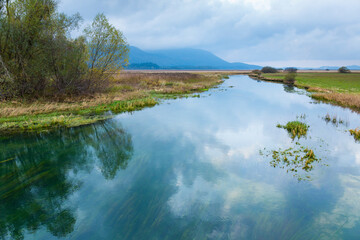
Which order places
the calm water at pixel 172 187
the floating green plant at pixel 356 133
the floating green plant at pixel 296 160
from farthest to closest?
the floating green plant at pixel 356 133 → the floating green plant at pixel 296 160 → the calm water at pixel 172 187

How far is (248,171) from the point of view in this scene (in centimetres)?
1007

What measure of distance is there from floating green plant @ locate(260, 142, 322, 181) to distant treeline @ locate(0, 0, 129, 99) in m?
21.5

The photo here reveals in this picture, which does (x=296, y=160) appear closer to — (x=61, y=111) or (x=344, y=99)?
(x=61, y=111)

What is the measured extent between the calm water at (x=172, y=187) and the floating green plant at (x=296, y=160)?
28 centimetres

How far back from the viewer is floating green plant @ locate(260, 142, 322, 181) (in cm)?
988

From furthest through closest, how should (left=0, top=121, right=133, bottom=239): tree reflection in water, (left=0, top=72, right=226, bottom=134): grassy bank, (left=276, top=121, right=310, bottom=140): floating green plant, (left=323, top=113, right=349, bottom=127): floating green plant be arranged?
(left=323, top=113, right=349, bottom=127): floating green plant
(left=0, top=72, right=226, bottom=134): grassy bank
(left=276, top=121, right=310, bottom=140): floating green plant
(left=0, top=121, right=133, bottom=239): tree reflection in water

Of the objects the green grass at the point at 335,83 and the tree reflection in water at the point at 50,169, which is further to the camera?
the green grass at the point at 335,83

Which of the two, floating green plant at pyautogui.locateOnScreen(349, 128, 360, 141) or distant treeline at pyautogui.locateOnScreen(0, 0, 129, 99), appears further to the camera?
distant treeline at pyautogui.locateOnScreen(0, 0, 129, 99)

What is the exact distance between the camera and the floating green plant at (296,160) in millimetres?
9875

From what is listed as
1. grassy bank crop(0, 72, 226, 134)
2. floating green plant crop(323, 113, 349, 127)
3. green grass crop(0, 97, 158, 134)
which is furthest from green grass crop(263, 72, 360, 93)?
green grass crop(0, 97, 158, 134)

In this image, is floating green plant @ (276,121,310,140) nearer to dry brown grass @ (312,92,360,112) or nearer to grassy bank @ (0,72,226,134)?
dry brown grass @ (312,92,360,112)

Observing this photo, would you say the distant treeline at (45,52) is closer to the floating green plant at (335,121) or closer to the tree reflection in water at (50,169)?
the tree reflection in water at (50,169)

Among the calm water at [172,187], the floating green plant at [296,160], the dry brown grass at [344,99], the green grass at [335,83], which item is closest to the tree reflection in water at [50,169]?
the calm water at [172,187]

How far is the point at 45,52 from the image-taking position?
20641 millimetres
